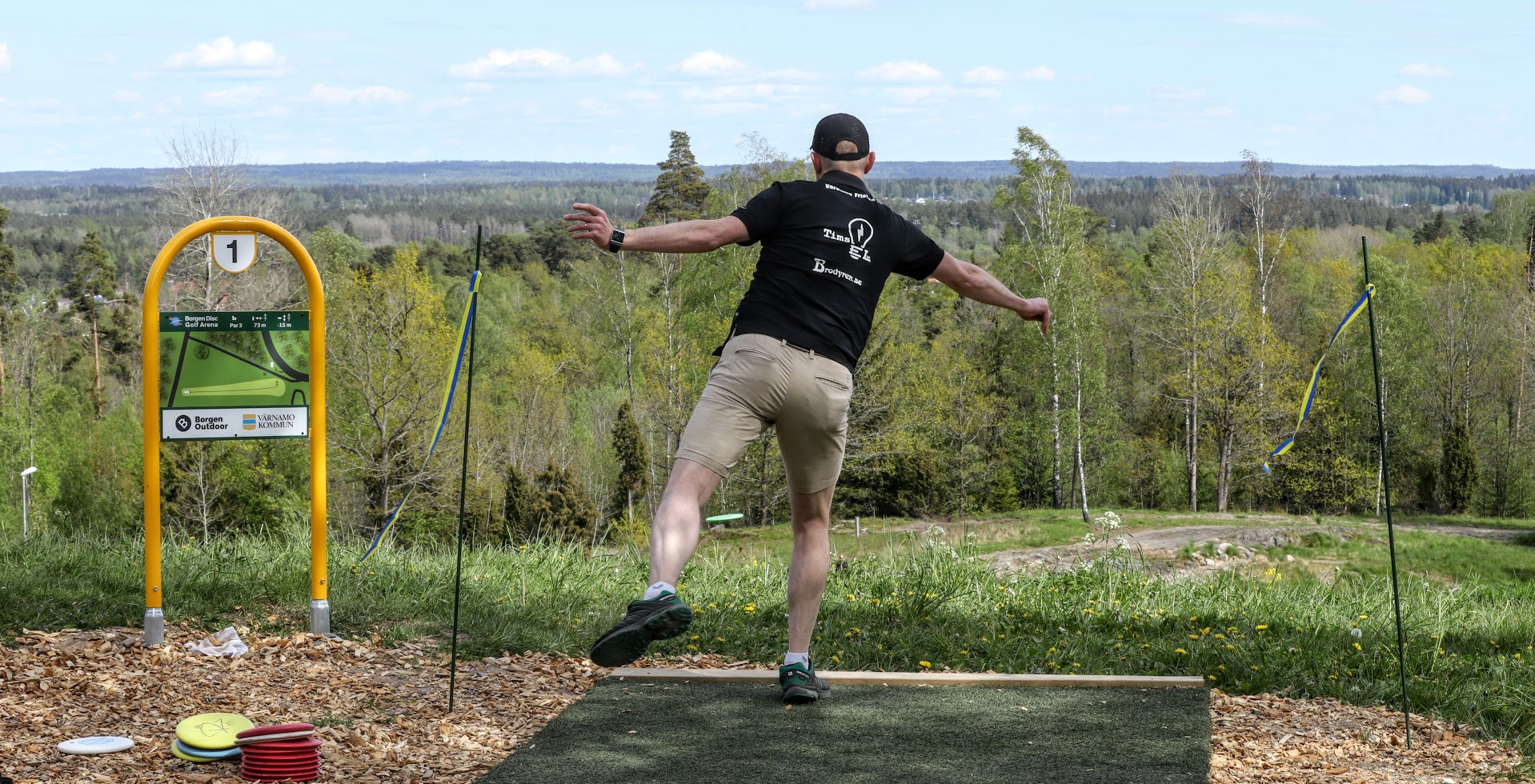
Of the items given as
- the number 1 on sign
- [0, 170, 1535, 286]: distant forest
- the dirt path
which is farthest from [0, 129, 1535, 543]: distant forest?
the number 1 on sign

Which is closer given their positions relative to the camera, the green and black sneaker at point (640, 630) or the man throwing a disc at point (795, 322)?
the green and black sneaker at point (640, 630)

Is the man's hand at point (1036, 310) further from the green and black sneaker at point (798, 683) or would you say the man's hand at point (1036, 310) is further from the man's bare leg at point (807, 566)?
the green and black sneaker at point (798, 683)

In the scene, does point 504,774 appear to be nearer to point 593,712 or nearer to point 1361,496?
point 593,712

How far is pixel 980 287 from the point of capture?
4922 millimetres

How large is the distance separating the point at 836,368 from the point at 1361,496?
49.1 meters

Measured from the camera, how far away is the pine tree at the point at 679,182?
195 feet

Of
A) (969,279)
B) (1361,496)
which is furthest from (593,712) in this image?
(1361,496)

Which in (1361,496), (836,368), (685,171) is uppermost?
(685,171)

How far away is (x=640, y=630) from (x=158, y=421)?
3.54 m

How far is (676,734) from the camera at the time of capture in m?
4.73

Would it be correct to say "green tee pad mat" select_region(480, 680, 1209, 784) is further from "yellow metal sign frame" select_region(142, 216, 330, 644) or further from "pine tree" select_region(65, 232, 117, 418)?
"pine tree" select_region(65, 232, 117, 418)

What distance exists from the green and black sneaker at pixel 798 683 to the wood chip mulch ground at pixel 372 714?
2.99 feet

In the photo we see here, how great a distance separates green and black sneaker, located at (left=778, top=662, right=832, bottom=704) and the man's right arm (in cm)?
177

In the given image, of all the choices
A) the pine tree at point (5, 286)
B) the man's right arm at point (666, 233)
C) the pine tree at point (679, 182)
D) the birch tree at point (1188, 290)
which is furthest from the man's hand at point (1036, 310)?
the pine tree at point (679, 182)
